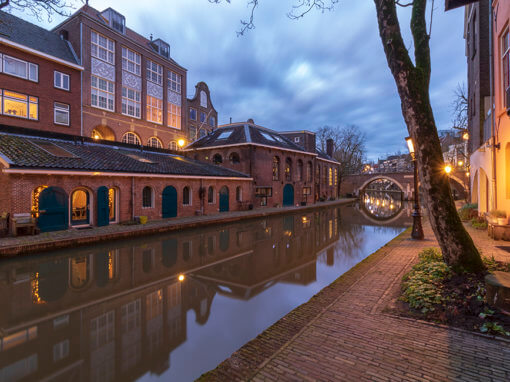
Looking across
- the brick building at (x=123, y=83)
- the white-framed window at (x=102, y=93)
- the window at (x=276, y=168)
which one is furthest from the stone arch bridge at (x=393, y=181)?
the white-framed window at (x=102, y=93)

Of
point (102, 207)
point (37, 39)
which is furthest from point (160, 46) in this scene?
point (102, 207)

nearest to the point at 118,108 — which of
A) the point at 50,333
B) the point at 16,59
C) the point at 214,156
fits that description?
the point at 16,59

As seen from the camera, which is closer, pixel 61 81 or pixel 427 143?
pixel 427 143

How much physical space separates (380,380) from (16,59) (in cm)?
2410

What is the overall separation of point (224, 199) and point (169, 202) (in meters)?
5.08

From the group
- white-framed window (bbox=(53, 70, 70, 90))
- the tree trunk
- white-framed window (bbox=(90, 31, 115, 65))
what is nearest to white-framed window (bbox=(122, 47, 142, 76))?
white-framed window (bbox=(90, 31, 115, 65))

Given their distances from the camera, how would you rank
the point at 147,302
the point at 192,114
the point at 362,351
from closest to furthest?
the point at 362,351, the point at 147,302, the point at 192,114

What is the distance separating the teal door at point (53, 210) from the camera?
10969 mm

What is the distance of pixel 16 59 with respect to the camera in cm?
1700

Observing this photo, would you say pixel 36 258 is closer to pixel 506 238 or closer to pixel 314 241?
pixel 314 241

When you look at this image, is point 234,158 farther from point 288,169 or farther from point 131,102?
point 131,102

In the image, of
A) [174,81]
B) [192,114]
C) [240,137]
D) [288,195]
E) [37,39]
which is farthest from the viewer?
[192,114]

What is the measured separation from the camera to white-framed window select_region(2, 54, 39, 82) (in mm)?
16547

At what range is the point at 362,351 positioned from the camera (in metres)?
3.19
